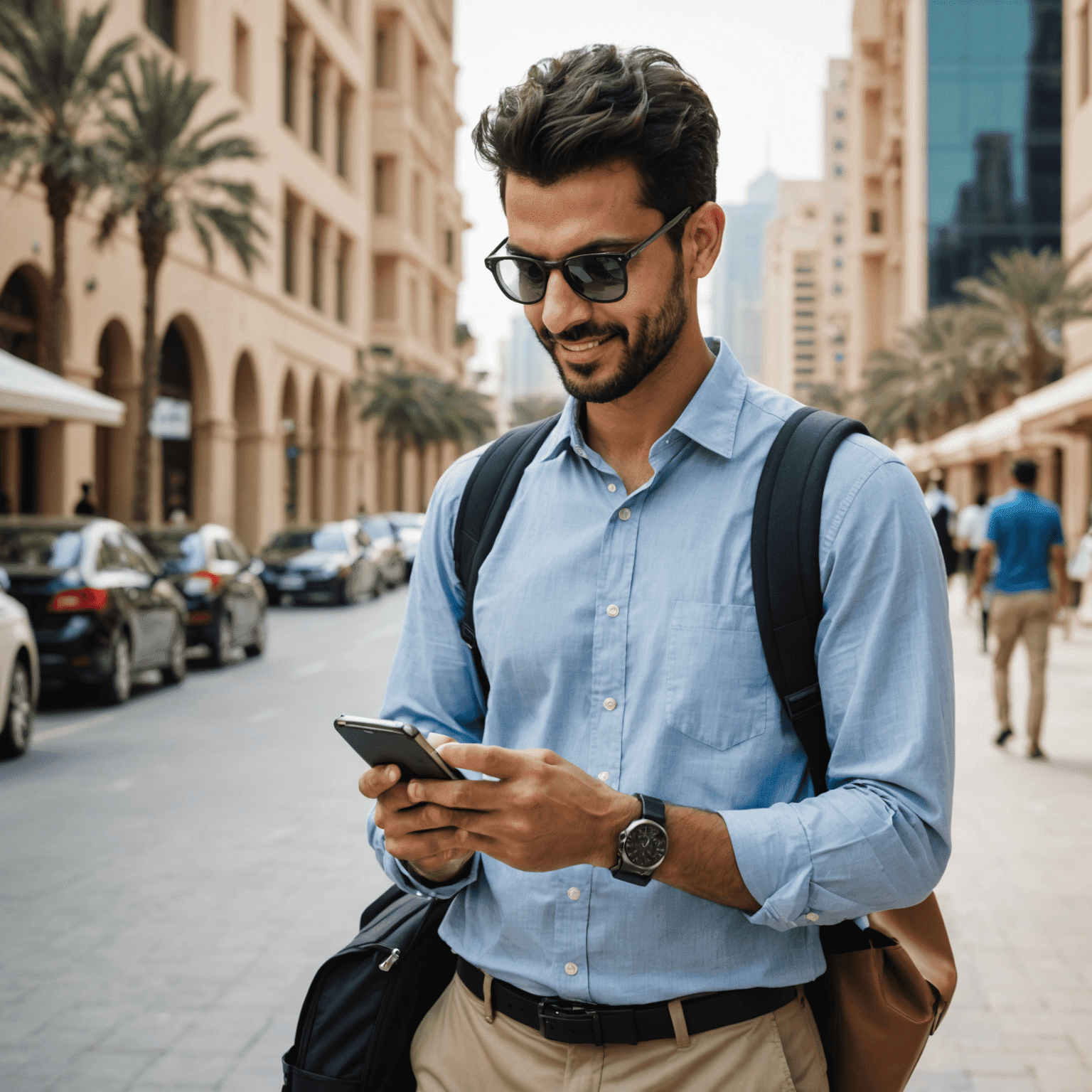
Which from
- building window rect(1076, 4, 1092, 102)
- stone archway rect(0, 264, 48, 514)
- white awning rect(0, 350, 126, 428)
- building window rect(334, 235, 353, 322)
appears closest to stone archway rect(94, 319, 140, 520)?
stone archway rect(0, 264, 48, 514)

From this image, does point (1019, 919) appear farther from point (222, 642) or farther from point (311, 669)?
point (222, 642)

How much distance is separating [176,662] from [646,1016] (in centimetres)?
1269

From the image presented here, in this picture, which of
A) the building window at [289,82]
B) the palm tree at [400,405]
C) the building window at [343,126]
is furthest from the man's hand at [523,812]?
the building window at [343,126]

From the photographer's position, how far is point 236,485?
4038cm

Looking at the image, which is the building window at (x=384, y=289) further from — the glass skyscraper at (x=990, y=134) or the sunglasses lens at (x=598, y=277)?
the sunglasses lens at (x=598, y=277)

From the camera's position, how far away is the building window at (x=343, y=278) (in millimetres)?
53312

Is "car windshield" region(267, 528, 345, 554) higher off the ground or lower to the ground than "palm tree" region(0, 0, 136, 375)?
lower

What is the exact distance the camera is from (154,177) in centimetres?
2411

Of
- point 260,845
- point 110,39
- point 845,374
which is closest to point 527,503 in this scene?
point 260,845

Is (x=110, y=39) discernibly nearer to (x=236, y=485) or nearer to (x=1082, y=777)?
(x=236, y=485)

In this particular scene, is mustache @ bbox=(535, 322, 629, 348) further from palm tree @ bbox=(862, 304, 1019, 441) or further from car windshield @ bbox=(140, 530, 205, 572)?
palm tree @ bbox=(862, 304, 1019, 441)

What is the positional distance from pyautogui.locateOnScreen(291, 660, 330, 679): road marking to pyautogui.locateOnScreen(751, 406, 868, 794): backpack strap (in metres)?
13.1

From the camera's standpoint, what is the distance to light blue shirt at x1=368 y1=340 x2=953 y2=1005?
5.20ft

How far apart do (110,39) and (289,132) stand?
1569cm
